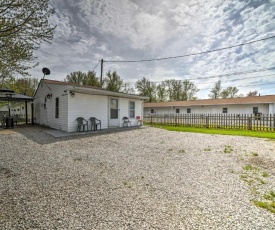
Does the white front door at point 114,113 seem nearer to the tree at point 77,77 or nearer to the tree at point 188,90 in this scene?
the tree at point 77,77

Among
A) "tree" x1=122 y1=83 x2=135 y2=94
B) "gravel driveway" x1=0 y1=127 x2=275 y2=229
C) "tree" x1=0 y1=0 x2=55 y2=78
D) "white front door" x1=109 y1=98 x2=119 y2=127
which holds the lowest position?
"gravel driveway" x1=0 y1=127 x2=275 y2=229

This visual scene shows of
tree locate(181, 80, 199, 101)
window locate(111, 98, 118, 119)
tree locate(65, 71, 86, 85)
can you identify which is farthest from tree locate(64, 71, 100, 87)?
tree locate(181, 80, 199, 101)

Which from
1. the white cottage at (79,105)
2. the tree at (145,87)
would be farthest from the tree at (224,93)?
the white cottage at (79,105)

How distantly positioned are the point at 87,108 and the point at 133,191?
323 inches

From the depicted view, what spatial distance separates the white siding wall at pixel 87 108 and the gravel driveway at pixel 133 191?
4619 mm

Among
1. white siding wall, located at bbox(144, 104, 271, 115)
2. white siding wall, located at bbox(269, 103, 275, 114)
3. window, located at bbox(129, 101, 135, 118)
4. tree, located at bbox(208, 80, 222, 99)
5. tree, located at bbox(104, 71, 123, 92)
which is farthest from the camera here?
tree, located at bbox(208, 80, 222, 99)

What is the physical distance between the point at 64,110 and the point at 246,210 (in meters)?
9.58

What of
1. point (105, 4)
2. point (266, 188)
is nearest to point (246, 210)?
point (266, 188)

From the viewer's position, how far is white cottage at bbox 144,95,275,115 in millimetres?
19191

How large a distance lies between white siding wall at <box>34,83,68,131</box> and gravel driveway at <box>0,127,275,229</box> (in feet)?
16.3

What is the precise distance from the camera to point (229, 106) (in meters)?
21.7

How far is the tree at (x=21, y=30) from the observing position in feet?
10.5

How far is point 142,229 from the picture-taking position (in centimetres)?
169

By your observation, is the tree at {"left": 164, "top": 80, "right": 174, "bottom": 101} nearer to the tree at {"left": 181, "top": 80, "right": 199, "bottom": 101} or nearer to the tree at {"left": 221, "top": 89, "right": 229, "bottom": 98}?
the tree at {"left": 181, "top": 80, "right": 199, "bottom": 101}
